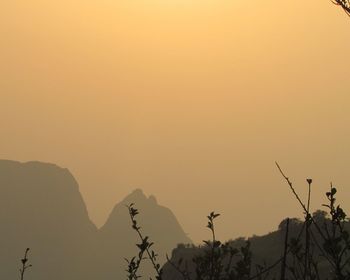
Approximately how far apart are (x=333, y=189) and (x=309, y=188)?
65 centimetres

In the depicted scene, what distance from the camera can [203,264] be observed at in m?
6.08

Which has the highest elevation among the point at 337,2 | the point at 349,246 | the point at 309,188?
the point at 337,2

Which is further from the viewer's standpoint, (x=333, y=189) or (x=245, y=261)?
(x=245, y=261)

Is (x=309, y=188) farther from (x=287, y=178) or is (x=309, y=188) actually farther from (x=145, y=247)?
(x=145, y=247)

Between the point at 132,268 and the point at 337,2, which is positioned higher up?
the point at 337,2

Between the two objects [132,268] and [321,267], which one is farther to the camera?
[321,267]

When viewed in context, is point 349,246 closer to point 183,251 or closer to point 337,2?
point 337,2

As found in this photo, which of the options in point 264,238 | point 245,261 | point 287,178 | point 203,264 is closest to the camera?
point 287,178

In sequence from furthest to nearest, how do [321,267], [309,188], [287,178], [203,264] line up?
[321,267], [203,264], [287,178], [309,188]

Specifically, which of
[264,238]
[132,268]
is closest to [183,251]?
[264,238]

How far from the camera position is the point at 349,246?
4.56 m

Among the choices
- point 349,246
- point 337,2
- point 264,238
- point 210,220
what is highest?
point 264,238

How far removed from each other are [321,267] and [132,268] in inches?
1769

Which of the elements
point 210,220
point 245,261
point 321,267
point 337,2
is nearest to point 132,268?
point 210,220
